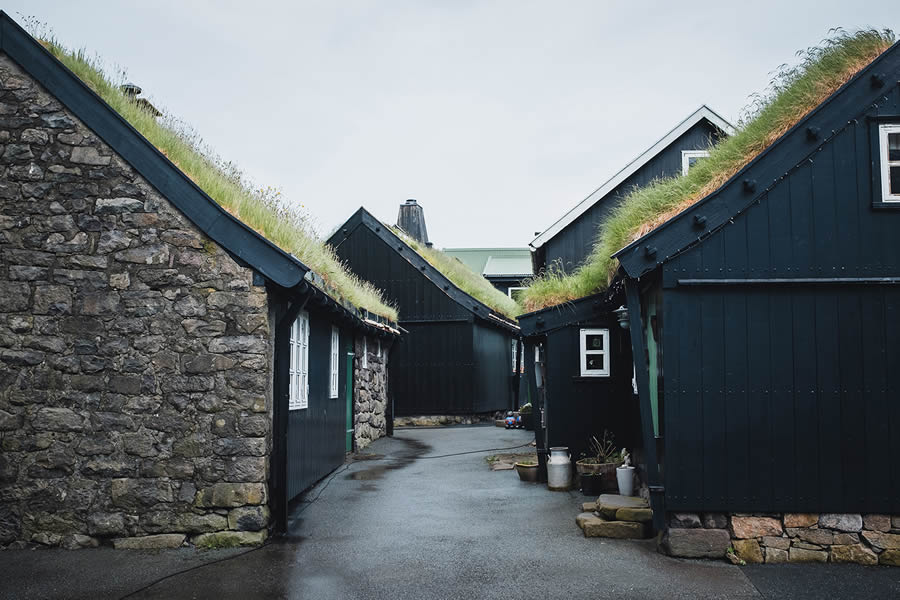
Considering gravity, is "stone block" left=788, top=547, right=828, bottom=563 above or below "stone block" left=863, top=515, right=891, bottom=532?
below

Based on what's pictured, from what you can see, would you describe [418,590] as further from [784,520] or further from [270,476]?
[784,520]

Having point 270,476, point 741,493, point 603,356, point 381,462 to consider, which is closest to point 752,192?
point 741,493

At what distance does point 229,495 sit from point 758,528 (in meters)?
5.43

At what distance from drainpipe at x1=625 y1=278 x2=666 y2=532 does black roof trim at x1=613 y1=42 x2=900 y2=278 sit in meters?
0.48

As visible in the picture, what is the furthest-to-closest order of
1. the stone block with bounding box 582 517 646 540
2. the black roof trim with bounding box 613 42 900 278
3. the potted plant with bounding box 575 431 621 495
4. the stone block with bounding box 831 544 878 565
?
the potted plant with bounding box 575 431 621 495 < the stone block with bounding box 582 517 646 540 < the black roof trim with bounding box 613 42 900 278 < the stone block with bounding box 831 544 878 565

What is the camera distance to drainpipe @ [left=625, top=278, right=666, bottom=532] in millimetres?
8539

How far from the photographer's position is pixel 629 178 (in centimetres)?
1908

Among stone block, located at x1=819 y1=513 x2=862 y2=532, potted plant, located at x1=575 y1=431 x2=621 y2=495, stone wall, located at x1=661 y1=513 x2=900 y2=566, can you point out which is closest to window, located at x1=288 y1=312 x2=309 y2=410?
potted plant, located at x1=575 y1=431 x2=621 y2=495

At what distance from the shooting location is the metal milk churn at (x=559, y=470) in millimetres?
12594

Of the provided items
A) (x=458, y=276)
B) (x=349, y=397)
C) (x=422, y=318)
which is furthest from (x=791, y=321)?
(x=458, y=276)

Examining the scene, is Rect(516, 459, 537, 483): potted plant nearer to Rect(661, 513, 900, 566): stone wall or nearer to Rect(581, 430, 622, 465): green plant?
Rect(581, 430, 622, 465): green plant

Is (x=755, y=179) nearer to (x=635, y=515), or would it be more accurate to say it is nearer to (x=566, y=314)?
(x=635, y=515)

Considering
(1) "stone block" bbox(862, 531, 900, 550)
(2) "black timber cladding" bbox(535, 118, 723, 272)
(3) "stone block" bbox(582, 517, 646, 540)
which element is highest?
(2) "black timber cladding" bbox(535, 118, 723, 272)

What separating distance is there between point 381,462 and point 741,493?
347 inches
